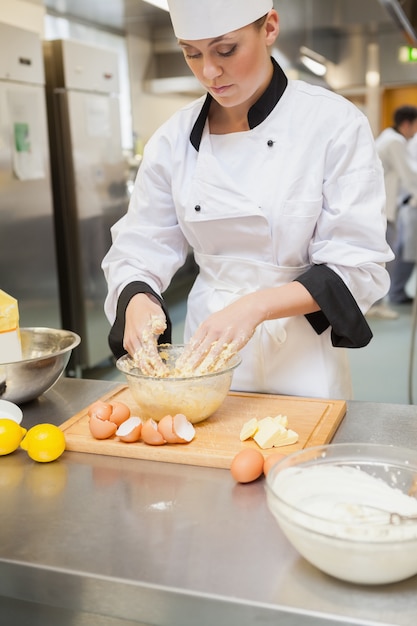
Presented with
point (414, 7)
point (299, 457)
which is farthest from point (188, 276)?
point (299, 457)

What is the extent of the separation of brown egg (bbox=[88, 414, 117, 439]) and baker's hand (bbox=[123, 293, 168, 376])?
0.13 metres

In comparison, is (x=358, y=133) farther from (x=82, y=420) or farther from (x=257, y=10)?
(x=82, y=420)

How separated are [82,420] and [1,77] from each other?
252 centimetres

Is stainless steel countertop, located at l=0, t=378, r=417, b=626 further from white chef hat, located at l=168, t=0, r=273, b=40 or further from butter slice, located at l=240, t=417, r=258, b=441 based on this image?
white chef hat, located at l=168, t=0, r=273, b=40

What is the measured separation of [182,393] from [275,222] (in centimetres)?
43

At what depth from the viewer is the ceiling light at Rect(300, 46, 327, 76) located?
7067 mm

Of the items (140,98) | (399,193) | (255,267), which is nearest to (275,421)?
(255,267)

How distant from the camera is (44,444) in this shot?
1097 mm

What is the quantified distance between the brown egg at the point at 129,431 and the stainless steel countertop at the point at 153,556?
0.04 m

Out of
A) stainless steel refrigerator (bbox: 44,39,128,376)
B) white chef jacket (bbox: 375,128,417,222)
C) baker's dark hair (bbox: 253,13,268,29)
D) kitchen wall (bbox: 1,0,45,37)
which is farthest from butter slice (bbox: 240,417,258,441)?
white chef jacket (bbox: 375,128,417,222)

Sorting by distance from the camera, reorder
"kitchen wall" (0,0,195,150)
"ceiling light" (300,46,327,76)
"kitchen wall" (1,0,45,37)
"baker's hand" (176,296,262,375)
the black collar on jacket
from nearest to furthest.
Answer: "baker's hand" (176,296,262,375) → the black collar on jacket → "kitchen wall" (1,0,45,37) → "kitchen wall" (0,0,195,150) → "ceiling light" (300,46,327,76)

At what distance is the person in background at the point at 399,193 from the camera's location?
5.47 m

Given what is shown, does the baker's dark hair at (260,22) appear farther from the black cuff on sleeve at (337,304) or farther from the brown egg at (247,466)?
the brown egg at (247,466)

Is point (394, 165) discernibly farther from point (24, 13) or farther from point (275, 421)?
point (275, 421)
